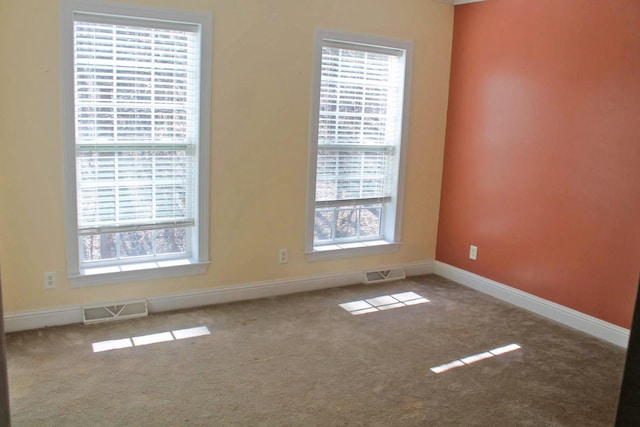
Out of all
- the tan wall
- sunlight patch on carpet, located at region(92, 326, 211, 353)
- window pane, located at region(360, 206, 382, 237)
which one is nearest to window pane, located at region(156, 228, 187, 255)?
the tan wall

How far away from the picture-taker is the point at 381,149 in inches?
188

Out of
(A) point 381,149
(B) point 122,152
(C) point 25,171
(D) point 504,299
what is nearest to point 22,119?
(C) point 25,171

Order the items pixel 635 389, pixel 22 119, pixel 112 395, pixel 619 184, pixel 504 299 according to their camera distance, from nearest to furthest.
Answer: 1. pixel 635 389
2. pixel 112 395
3. pixel 22 119
4. pixel 619 184
5. pixel 504 299

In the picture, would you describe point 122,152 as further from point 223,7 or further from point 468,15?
point 468,15

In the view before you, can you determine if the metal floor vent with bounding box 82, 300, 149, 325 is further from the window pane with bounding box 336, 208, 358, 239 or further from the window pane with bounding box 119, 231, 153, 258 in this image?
the window pane with bounding box 336, 208, 358, 239

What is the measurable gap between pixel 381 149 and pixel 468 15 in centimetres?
138

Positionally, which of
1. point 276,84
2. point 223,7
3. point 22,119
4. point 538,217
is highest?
point 223,7

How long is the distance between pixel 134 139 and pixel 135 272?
937 mm

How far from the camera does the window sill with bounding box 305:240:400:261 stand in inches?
179

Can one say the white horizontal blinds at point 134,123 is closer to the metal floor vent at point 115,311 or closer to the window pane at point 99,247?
the window pane at point 99,247

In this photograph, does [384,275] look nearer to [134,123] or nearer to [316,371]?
[316,371]

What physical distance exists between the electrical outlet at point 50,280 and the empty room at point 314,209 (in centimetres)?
1

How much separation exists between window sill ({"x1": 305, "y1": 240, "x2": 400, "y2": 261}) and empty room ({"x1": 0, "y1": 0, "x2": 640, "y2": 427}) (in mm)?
28

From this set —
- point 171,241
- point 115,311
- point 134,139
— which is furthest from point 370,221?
point 115,311
